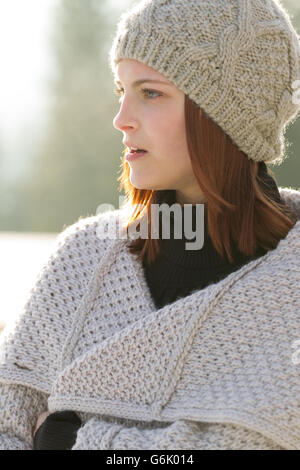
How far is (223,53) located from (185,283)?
60 centimetres

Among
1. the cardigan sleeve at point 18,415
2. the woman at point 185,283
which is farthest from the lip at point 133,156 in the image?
the cardigan sleeve at point 18,415

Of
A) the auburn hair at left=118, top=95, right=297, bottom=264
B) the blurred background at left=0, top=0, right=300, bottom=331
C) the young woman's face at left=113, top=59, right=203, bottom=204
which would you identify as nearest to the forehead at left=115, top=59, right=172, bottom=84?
the young woman's face at left=113, top=59, right=203, bottom=204

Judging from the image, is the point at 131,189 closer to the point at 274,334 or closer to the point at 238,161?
the point at 238,161

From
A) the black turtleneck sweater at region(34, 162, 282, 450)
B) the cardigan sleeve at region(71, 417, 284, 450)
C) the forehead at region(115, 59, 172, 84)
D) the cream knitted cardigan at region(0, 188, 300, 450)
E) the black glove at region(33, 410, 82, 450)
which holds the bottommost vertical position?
the black glove at region(33, 410, 82, 450)

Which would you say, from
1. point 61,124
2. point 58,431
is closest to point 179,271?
point 58,431

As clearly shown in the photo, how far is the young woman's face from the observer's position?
161 centimetres

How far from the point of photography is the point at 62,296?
A: 171cm

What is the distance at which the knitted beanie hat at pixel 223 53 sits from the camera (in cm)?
158

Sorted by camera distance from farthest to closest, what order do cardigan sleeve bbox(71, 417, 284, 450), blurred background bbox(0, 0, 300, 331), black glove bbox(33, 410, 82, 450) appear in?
blurred background bbox(0, 0, 300, 331), black glove bbox(33, 410, 82, 450), cardigan sleeve bbox(71, 417, 284, 450)

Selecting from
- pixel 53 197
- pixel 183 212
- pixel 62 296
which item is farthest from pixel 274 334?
pixel 53 197

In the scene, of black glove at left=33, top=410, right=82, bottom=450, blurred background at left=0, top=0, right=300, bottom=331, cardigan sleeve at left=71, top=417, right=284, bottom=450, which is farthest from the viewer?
blurred background at left=0, top=0, right=300, bottom=331

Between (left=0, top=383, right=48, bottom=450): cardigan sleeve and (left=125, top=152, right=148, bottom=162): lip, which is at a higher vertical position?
(left=125, top=152, right=148, bottom=162): lip

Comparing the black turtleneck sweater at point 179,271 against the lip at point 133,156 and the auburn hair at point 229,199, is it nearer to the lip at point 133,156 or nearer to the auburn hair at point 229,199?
the auburn hair at point 229,199

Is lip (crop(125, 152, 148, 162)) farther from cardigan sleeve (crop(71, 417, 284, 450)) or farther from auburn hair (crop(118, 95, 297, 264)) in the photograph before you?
cardigan sleeve (crop(71, 417, 284, 450))
